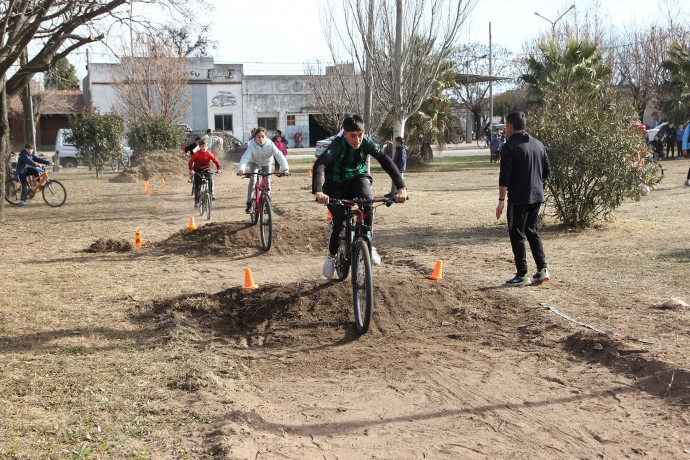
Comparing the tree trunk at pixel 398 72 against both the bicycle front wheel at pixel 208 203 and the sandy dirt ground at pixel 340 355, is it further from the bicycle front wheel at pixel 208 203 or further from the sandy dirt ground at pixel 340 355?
the sandy dirt ground at pixel 340 355

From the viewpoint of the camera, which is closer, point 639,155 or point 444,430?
point 444,430

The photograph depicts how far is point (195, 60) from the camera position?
60969 millimetres

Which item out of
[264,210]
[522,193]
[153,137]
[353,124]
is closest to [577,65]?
[153,137]

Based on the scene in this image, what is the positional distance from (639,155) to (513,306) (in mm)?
6329

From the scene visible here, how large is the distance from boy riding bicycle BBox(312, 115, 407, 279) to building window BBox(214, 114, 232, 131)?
182 feet

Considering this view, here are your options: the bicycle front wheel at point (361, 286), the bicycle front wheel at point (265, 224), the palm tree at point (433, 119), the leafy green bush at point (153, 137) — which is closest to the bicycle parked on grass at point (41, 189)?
the bicycle front wheel at point (265, 224)

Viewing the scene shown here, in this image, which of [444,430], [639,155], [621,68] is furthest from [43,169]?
[621,68]

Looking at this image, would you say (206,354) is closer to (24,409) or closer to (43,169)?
(24,409)

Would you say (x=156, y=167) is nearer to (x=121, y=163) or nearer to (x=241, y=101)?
(x=121, y=163)

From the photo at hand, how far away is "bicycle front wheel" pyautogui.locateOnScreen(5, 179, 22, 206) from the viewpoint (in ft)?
69.7

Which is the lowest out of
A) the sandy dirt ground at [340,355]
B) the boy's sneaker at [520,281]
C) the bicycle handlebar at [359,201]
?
Answer: the sandy dirt ground at [340,355]

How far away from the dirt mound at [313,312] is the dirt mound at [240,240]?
3.63 meters

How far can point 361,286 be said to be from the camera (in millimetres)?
6871

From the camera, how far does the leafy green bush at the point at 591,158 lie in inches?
486
